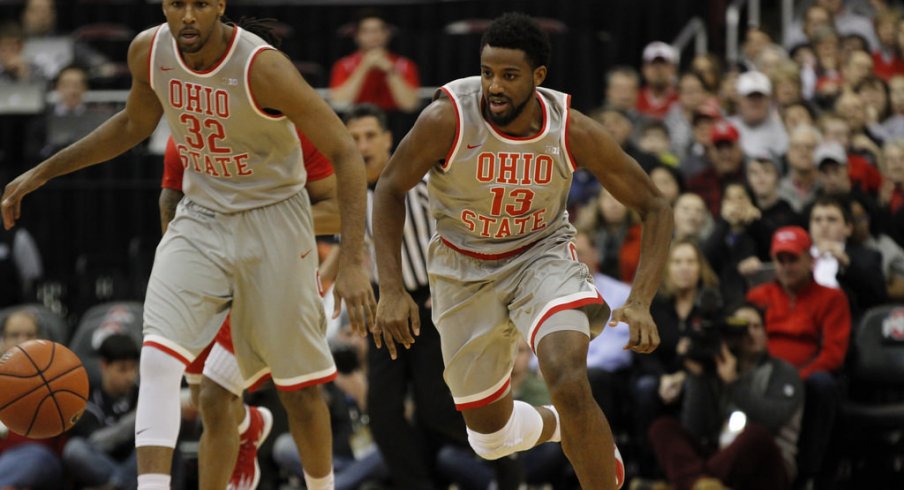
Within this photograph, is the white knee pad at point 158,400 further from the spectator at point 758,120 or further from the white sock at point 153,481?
the spectator at point 758,120

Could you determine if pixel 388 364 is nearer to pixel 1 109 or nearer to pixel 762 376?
pixel 762 376

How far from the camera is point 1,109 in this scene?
39.0 ft

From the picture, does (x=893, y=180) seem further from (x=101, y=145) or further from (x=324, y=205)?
(x=101, y=145)

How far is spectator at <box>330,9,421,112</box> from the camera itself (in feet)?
38.5

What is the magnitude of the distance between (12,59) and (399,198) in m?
7.69

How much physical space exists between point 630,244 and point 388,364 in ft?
8.40

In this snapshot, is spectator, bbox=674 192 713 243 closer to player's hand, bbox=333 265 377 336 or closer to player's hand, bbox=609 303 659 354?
player's hand, bbox=609 303 659 354

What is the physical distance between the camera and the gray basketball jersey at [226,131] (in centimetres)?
564

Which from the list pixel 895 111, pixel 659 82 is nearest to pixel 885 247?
pixel 895 111

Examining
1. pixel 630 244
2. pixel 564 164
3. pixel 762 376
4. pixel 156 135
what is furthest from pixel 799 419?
pixel 156 135

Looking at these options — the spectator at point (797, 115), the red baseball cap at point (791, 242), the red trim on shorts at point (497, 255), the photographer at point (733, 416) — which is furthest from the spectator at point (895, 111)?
the red trim on shorts at point (497, 255)

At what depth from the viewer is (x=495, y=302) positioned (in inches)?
231

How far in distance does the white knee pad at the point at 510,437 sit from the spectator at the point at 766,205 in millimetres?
3869

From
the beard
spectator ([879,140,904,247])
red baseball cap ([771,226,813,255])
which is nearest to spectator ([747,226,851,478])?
red baseball cap ([771,226,813,255])
